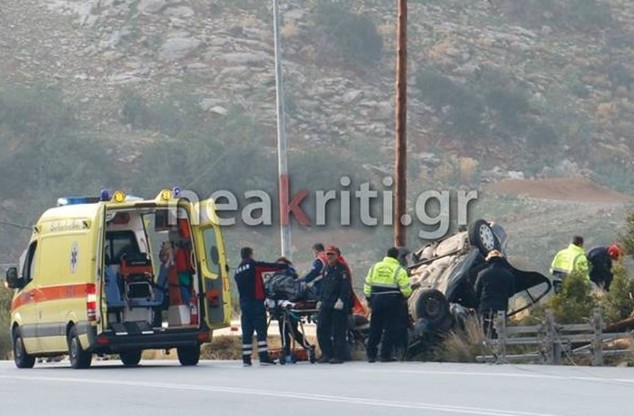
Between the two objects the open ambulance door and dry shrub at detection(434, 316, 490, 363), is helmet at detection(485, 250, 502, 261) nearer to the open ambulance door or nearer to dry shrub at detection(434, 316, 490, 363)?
dry shrub at detection(434, 316, 490, 363)

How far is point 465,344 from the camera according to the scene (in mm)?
23109

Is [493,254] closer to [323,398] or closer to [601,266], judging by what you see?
[601,266]

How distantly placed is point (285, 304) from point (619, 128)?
179 feet

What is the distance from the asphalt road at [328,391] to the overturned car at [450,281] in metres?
1.42

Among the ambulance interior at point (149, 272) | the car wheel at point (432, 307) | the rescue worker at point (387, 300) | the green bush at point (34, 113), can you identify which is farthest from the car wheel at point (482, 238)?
the green bush at point (34, 113)

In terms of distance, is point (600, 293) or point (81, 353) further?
point (600, 293)

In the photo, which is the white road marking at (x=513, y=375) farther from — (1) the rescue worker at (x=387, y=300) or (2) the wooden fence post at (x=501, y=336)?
(1) the rescue worker at (x=387, y=300)

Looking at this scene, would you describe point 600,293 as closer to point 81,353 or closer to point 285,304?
point 285,304

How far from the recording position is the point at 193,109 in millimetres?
71000

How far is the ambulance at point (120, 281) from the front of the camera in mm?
22672

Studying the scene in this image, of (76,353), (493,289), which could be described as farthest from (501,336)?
(76,353)

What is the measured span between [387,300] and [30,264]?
518 cm

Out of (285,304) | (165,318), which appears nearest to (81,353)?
(165,318)

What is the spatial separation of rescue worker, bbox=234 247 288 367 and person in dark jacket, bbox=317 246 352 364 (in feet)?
2.62
